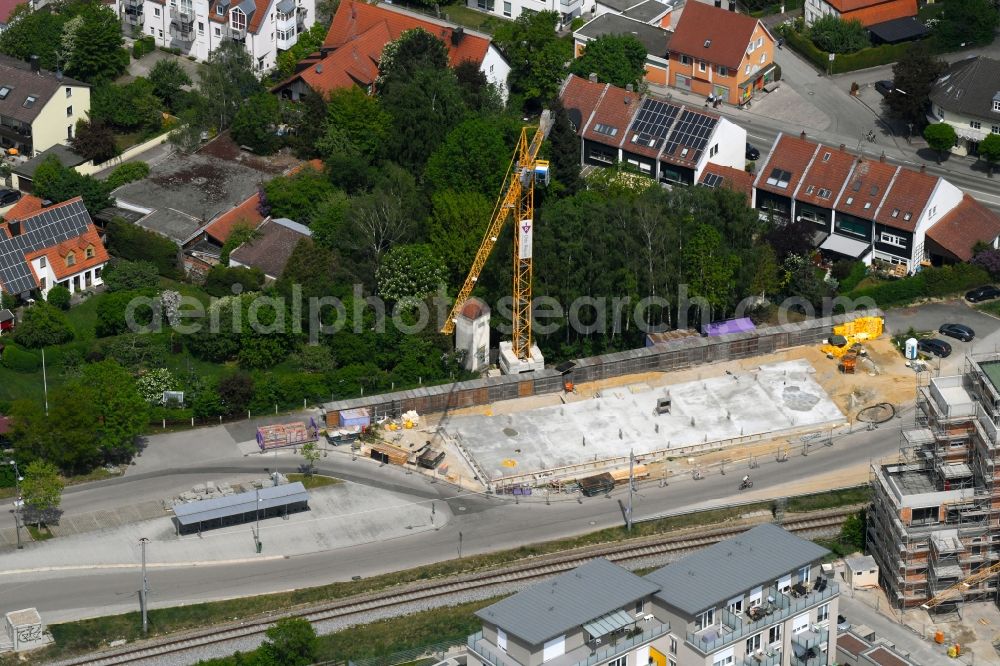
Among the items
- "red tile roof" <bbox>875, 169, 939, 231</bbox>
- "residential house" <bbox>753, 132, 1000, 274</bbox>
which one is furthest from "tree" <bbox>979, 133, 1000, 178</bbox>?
"red tile roof" <bbox>875, 169, 939, 231</bbox>

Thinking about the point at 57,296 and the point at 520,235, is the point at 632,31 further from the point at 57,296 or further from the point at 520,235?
the point at 57,296

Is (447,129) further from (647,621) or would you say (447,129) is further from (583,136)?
(647,621)

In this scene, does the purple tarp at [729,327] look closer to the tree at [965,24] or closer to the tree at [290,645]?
the tree at [965,24]

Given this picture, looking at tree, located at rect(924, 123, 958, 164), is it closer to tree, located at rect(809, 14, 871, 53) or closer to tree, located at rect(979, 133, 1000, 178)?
tree, located at rect(979, 133, 1000, 178)

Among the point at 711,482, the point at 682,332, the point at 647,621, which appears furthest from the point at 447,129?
the point at 647,621

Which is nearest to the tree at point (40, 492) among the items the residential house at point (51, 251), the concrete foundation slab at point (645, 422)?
the residential house at point (51, 251)
